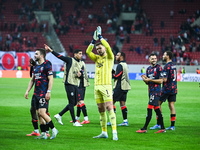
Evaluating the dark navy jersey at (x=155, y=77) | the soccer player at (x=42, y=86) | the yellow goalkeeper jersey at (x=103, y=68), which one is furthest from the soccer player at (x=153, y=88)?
the soccer player at (x=42, y=86)

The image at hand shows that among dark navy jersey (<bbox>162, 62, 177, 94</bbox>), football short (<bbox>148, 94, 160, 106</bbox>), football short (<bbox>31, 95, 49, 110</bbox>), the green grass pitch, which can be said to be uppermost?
dark navy jersey (<bbox>162, 62, 177, 94</bbox>)

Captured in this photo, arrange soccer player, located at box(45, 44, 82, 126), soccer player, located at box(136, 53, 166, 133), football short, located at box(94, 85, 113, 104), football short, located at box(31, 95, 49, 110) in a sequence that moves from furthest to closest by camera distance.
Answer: soccer player, located at box(45, 44, 82, 126) < soccer player, located at box(136, 53, 166, 133) < football short, located at box(94, 85, 113, 104) < football short, located at box(31, 95, 49, 110)

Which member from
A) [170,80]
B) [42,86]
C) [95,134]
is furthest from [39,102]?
[170,80]

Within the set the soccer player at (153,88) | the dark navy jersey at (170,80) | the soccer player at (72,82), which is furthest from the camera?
the soccer player at (72,82)

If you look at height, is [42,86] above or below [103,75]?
below

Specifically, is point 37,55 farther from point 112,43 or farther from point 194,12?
point 194,12

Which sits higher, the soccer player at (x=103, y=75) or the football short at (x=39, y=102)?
the soccer player at (x=103, y=75)

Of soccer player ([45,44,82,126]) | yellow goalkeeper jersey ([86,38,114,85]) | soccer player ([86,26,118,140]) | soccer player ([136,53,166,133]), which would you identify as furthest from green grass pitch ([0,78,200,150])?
yellow goalkeeper jersey ([86,38,114,85])

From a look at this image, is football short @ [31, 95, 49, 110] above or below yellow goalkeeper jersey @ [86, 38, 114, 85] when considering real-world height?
below

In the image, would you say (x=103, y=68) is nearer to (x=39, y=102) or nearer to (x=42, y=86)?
(x=42, y=86)

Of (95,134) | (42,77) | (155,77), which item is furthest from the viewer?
(155,77)

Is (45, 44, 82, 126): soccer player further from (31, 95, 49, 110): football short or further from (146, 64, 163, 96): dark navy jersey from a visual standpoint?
(31, 95, 49, 110): football short

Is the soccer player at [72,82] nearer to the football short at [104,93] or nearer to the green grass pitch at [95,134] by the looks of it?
the green grass pitch at [95,134]

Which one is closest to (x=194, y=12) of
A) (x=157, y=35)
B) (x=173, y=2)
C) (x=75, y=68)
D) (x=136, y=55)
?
(x=173, y=2)
